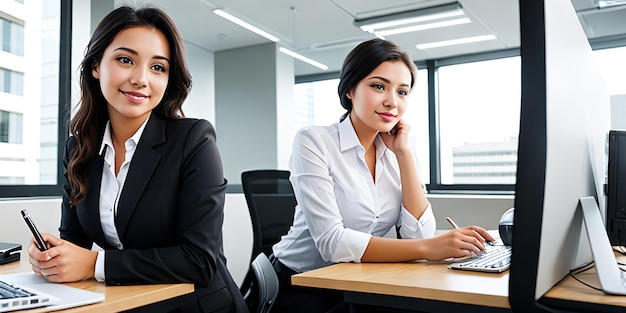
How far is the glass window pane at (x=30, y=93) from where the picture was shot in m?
2.70

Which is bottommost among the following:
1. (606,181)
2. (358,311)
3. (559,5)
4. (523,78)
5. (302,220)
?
(358,311)

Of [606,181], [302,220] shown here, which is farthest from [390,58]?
[606,181]

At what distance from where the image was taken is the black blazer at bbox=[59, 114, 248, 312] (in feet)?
3.63

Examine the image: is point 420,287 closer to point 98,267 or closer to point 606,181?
point 606,181

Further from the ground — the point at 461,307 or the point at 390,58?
the point at 390,58

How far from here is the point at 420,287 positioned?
885 mm

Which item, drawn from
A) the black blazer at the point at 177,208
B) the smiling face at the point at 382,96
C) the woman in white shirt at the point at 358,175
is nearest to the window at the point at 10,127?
the black blazer at the point at 177,208

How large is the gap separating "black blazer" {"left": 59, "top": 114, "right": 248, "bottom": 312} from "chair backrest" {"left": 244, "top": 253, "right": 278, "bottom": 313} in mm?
102

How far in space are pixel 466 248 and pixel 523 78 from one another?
60 centimetres

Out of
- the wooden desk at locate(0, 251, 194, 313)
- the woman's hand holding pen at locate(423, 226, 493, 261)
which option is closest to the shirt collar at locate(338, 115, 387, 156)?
the woman's hand holding pen at locate(423, 226, 493, 261)

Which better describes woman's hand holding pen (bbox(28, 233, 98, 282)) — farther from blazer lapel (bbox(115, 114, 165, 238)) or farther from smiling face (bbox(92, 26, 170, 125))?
smiling face (bbox(92, 26, 170, 125))

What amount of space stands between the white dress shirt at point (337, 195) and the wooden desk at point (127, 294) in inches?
18.0

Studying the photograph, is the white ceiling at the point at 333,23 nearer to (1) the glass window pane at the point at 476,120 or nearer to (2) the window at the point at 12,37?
(1) the glass window pane at the point at 476,120

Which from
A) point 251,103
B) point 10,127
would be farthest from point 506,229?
point 251,103
